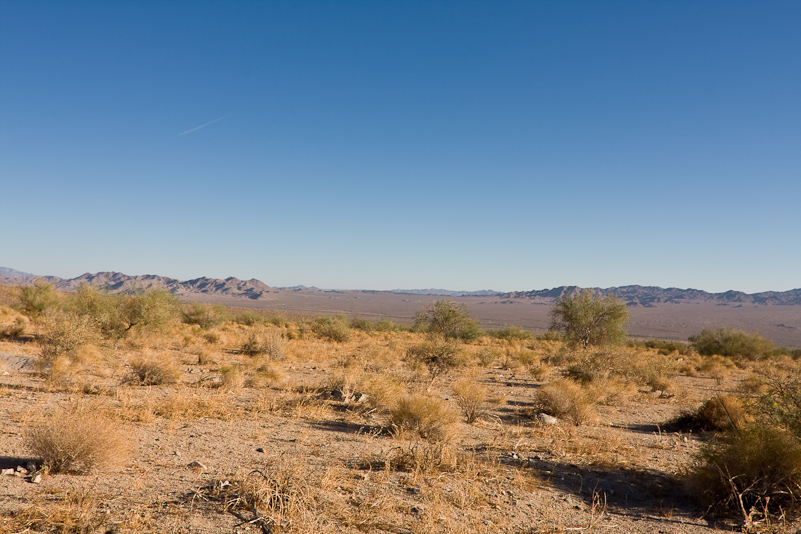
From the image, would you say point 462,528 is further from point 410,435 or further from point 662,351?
point 662,351

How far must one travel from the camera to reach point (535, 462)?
758 centimetres

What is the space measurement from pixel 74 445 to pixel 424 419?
5.87 meters

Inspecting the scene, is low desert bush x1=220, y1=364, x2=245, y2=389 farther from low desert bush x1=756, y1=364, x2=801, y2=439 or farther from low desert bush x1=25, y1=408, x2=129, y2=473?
low desert bush x1=756, y1=364, x2=801, y2=439

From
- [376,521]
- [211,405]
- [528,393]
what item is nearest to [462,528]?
[376,521]

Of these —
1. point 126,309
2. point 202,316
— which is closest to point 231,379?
point 126,309

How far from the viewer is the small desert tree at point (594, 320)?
88.6ft

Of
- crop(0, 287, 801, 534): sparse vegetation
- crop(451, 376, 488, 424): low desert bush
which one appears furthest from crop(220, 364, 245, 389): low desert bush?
crop(451, 376, 488, 424): low desert bush

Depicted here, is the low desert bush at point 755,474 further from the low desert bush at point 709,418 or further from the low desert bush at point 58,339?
the low desert bush at point 58,339

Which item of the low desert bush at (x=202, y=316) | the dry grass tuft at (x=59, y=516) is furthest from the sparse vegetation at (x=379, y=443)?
the low desert bush at (x=202, y=316)

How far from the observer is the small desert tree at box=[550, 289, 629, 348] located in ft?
88.6

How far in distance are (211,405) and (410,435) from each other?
4.81 meters

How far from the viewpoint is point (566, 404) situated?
11.3 metres

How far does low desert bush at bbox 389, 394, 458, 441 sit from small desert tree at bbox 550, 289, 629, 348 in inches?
812

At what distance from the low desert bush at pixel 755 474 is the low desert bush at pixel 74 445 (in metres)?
8.11
